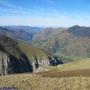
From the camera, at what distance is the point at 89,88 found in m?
31.6

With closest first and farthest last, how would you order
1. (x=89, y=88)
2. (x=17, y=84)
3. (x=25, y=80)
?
(x=89, y=88) → (x=17, y=84) → (x=25, y=80)

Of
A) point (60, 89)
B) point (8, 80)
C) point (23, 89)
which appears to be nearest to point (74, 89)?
point (60, 89)

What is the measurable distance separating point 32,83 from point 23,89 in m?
3.34

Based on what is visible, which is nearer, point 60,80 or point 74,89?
point 74,89

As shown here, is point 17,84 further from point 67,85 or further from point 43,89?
point 67,85

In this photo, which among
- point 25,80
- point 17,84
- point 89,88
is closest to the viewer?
point 89,88

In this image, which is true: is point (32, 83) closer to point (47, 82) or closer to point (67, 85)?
point (47, 82)

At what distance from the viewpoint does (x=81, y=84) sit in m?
33.2

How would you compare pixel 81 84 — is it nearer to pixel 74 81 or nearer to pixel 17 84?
pixel 74 81

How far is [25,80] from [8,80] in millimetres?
2452

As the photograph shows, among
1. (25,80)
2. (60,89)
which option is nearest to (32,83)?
(25,80)

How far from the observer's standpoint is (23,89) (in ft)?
106

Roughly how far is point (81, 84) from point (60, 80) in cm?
402

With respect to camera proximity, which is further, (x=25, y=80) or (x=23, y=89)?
(x=25, y=80)
